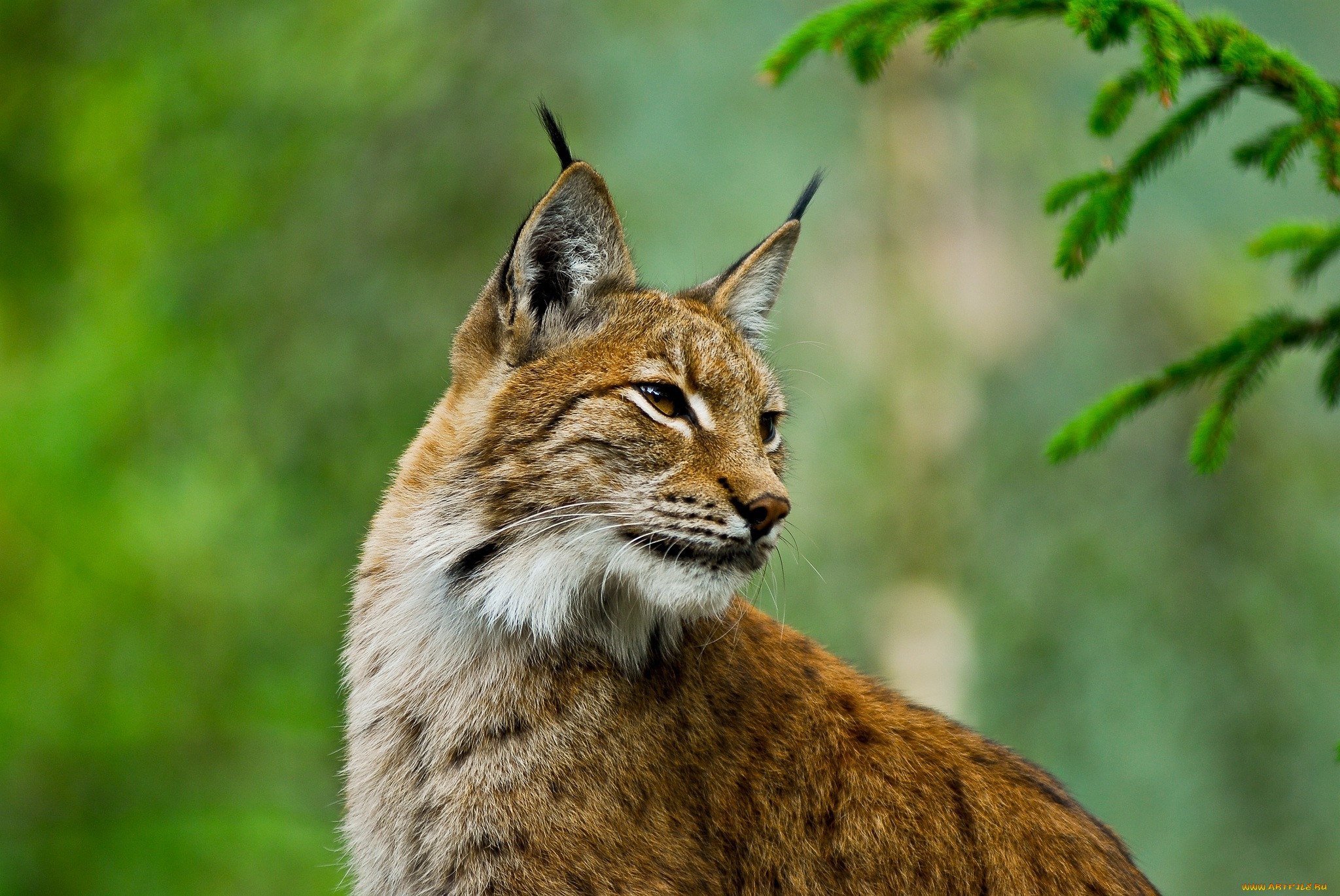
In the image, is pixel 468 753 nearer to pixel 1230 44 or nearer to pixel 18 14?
pixel 1230 44

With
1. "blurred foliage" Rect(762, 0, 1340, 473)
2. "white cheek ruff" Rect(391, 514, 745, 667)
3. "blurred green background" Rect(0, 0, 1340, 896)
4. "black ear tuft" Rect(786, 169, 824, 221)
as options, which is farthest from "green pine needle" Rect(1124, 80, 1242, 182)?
"blurred green background" Rect(0, 0, 1340, 896)

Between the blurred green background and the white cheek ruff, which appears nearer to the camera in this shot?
the white cheek ruff

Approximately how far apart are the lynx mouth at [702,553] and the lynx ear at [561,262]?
0.89 meters

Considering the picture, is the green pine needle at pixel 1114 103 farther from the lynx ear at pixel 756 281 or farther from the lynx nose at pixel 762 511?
the lynx nose at pixel 762 511

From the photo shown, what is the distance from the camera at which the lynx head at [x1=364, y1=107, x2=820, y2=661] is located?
426cm

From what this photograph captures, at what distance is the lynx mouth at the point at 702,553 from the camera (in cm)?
422

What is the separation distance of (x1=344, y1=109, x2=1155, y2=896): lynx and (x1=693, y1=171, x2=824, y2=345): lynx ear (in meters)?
0.63

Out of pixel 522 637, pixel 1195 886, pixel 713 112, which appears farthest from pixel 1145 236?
pixel 522 637

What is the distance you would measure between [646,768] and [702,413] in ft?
4.09

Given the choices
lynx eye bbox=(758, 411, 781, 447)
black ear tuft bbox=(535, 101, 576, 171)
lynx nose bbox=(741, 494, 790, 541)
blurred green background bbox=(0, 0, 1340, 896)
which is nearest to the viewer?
lynx nose bbox=(741, 494, 790, 541)

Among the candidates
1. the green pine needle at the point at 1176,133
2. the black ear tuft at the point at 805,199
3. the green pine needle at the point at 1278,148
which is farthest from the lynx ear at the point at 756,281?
the green pine needle at the point at 1278,148

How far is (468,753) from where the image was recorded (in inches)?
173

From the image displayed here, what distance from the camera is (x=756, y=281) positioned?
18.1 ft

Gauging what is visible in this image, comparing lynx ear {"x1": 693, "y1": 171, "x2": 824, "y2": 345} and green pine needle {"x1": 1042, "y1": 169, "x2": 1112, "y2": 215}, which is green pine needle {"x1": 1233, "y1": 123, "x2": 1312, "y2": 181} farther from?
lynx ear {"x1": 693, "y1": 171, "x2": 824, "y2": 345}
